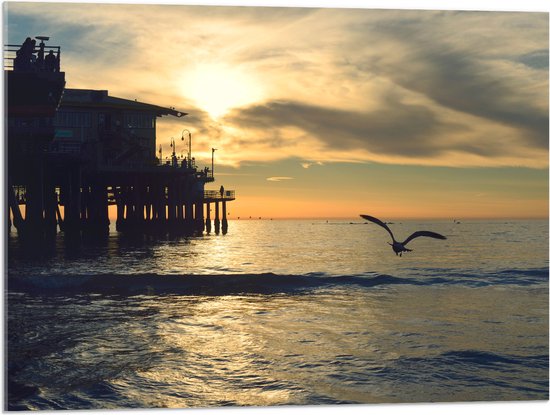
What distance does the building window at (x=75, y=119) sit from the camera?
54062 millimetres

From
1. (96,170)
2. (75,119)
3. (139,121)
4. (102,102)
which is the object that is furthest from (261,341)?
(139,121)

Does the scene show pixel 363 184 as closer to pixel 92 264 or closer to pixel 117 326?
pixel 117 326

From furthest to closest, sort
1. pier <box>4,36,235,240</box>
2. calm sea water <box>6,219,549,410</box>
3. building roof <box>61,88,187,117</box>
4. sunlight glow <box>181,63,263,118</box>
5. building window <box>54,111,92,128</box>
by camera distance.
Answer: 1. building window <box>54,111,92,128</box>
2. building roof <box>61,88,187,117</box>
3. pier <box>4,36,235,240</box>
4. sunlight glow <box>181,63,263,118</box>
5. calm sea water <box>6,219,549,410</box>

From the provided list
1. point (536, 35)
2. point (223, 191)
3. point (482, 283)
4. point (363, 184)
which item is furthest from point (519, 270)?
point (223, 191)

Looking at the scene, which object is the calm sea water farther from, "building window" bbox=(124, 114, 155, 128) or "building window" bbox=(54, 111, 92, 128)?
"building window" bbox=(124, 114, 155, 128)

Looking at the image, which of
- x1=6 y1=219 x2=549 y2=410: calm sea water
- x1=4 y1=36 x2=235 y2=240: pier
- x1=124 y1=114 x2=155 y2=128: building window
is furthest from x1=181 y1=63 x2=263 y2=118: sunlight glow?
x1=124 y1=114 x2=155 y2=128: building window

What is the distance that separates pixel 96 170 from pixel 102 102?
6832 millimetres

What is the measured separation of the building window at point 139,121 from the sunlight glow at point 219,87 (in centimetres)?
4239

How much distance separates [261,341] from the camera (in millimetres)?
14516

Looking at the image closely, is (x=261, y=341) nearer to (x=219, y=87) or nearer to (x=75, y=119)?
(x=219, y=87)

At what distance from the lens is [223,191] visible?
73312 mm

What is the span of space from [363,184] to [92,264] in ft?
63.6

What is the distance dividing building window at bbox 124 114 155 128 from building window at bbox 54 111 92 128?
325 cm

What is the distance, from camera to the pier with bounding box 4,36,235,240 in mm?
30922
